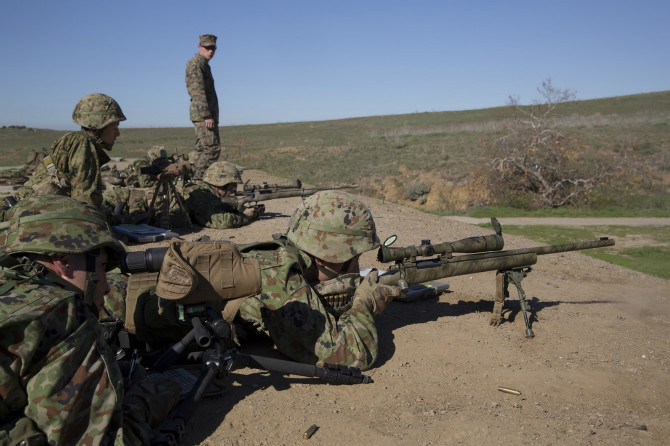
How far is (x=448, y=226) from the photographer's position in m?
11.7

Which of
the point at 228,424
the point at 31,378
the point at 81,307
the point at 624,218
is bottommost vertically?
the point at 624,218

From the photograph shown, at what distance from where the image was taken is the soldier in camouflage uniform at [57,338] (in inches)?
82.0

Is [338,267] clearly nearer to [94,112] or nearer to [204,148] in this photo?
[94,112]

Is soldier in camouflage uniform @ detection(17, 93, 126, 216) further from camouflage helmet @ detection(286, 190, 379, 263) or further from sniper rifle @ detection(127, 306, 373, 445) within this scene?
sniper rifle @ detection(127, 306, 373, 445)

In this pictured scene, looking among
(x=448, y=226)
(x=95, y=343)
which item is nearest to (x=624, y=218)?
(x=448, y=226)

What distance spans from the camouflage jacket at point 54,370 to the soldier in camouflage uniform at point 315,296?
1.14 m

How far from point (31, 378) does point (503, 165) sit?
19.6 meters

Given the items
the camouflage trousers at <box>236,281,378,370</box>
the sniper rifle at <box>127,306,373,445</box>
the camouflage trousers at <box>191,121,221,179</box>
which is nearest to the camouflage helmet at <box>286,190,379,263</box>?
the camouflage trousers at <box>236,281,378,370</box>

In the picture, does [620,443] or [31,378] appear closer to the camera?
[31,378]

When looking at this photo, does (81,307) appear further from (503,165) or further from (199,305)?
(503,165)

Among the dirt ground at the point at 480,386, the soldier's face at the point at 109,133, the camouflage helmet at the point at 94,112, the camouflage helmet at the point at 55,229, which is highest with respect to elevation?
the camouflage helmet at the point at 94,112

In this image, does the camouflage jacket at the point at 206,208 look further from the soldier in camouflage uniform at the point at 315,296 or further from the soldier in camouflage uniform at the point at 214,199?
the soldier in camouflage uniform at the point at 315,296

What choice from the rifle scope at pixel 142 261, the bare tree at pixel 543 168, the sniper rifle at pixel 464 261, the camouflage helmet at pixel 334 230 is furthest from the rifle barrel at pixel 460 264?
the bare tree at pixel 543 168

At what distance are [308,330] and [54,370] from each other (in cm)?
196
